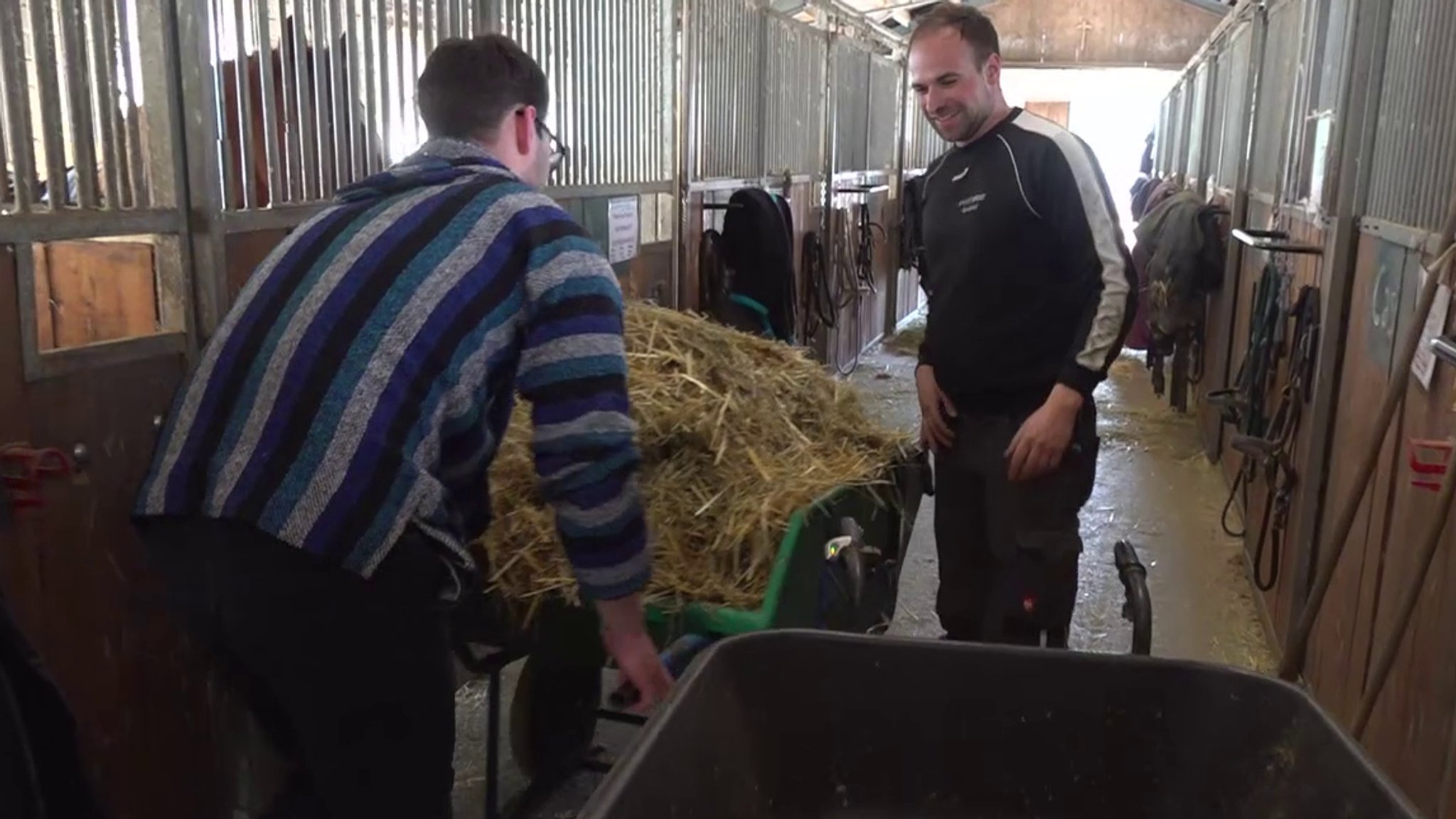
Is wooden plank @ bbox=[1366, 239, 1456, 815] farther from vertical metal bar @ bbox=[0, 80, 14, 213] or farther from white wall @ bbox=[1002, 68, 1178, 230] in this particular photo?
white wall @ bbox=[1002, 68, 1178, 230]

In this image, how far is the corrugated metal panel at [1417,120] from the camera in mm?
2074

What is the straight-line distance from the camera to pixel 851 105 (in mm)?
7348

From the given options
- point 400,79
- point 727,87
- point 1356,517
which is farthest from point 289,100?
point 727,87

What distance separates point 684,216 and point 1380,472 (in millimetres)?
2442

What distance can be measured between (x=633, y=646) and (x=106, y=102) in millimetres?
1137

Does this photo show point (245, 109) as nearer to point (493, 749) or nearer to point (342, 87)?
point (342, 87)

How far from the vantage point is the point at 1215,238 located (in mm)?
5285

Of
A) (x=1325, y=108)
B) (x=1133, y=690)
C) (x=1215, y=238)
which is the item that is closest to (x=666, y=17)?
(x=1325, y=108)

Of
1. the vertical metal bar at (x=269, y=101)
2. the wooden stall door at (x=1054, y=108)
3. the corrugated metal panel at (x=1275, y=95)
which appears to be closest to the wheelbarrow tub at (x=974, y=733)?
the vertical metal bar at (x=269, y=101)

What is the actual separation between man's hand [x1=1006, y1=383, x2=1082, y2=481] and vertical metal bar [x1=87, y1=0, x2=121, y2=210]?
1578 mm

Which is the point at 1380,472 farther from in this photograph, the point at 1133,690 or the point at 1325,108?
the point at 1133,690

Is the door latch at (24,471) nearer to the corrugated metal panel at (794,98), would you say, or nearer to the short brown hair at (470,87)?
the short brown hair at (470,87)

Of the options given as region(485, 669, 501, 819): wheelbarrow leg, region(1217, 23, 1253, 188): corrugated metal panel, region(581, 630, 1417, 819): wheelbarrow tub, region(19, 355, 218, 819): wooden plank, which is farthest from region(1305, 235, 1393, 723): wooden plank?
region(1217, 23, 1253, 188): corrugated metal panel

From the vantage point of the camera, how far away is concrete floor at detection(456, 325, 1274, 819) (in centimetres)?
A: 284
